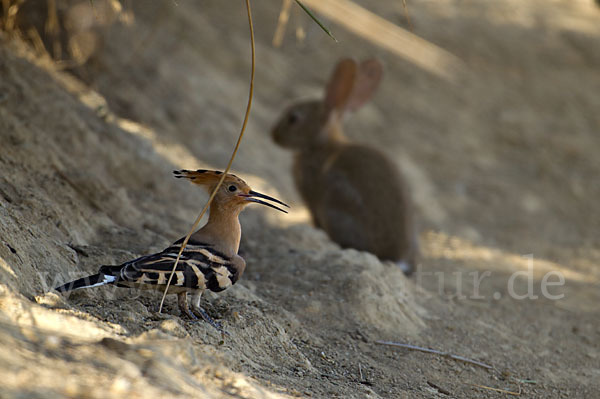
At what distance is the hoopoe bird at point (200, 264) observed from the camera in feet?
9.50

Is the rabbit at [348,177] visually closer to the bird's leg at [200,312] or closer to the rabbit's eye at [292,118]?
the rabbit's eye at [292,118]

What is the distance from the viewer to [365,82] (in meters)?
7.36

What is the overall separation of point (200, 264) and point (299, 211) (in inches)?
183

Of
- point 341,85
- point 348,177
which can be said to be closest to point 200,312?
point 348,177

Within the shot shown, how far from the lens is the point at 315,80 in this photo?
10211 millimetres

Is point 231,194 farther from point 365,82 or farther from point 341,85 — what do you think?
point 365,82

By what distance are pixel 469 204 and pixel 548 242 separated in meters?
1.21

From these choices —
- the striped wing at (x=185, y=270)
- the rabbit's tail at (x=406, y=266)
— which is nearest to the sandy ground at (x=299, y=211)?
the rabbit's tail at (x=406, y=266)

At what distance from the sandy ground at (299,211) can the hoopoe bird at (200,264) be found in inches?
6.3

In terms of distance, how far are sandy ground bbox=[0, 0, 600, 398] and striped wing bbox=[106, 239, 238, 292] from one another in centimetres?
20

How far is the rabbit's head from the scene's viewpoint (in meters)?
7.18

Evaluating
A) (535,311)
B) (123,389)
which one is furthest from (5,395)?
(535,311)

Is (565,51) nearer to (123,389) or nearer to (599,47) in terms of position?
(599,47)

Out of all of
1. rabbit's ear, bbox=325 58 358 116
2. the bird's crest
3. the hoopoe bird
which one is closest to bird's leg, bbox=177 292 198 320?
the hoopoe bird
